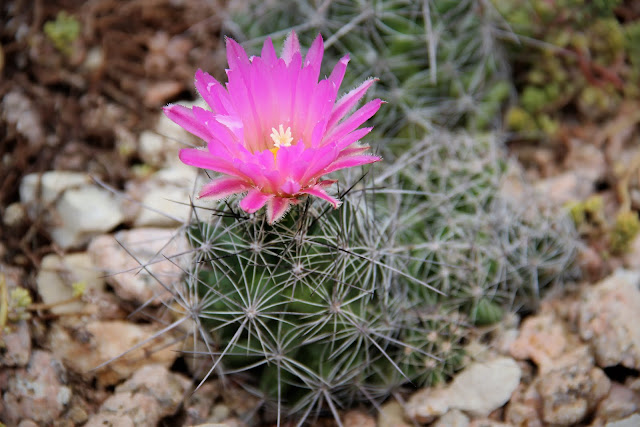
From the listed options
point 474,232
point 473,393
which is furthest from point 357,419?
point 474,232

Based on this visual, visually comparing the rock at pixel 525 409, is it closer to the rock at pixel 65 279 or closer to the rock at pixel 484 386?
the rock at pixel 484 386

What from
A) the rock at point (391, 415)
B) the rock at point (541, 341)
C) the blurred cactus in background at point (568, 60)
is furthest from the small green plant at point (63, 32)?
the rock at point (541, 341)

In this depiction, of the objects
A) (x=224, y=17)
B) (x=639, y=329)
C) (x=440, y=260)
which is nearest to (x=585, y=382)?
(x=639, y=329)

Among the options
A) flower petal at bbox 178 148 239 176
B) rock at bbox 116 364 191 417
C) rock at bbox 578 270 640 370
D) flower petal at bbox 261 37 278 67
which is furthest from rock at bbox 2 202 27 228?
rock at bbox 578 270 640 370

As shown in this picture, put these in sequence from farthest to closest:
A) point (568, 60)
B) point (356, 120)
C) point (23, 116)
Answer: point (568, 60), point (23, 116), point (356, 120)

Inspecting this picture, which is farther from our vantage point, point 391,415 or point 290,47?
point 391,415

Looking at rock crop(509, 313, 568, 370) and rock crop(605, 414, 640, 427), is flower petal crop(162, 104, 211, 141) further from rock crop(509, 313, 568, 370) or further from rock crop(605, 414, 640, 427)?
rock crop(605, 414, 640, 427)

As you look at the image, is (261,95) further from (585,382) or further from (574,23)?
(574,23)

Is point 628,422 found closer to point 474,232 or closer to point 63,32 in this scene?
point 474,232
